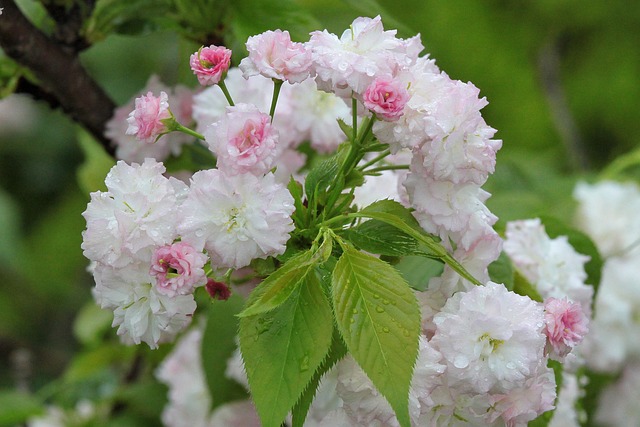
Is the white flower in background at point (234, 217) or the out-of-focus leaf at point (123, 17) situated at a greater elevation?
the white flower in background at point (234, 217)

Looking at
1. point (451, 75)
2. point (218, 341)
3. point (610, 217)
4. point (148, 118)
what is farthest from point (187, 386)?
point (451, 75)

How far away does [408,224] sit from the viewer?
1.30ft

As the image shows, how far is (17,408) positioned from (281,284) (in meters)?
0.53

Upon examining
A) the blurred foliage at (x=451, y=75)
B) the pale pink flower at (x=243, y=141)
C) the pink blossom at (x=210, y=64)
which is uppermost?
the pink blossom at (x=210, y=64)

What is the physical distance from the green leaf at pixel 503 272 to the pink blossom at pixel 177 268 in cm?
18

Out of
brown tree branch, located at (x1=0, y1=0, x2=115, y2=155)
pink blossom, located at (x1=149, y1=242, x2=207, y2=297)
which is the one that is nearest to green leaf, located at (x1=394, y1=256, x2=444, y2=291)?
pink blossom, located at (x1=149, y1=242, x2=207, y2=297)

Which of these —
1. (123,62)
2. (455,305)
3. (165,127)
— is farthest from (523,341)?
(123,62)

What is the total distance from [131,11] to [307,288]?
0.29 m

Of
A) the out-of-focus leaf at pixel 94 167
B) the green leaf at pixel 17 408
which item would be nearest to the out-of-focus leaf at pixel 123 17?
the out-of-focus leaf at pixel 94 167

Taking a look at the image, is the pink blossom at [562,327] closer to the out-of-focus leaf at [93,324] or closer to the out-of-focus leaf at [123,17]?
the out-of-focus leaf at [123,17]

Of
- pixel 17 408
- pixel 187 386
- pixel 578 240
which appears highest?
pixel 578 240

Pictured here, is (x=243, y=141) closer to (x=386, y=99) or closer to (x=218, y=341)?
(x=386, y=99)

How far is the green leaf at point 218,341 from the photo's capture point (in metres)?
0.57

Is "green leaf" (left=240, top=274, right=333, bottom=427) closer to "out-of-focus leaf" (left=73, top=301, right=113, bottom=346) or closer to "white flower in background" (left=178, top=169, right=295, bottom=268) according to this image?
"white flower in background" (left=178, top=169, right=295, bottom=268)
